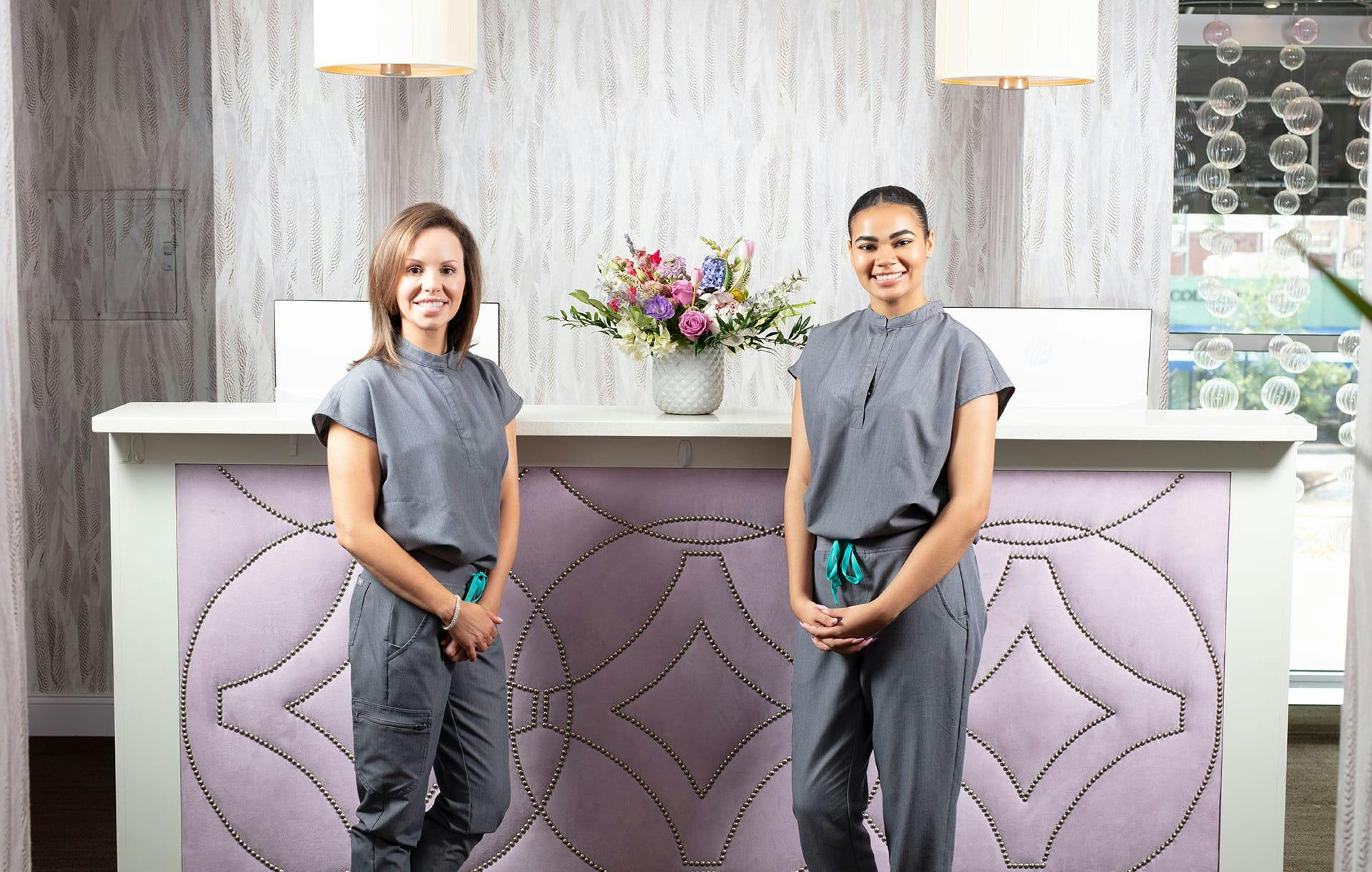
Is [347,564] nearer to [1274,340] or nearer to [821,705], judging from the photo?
[821,705]

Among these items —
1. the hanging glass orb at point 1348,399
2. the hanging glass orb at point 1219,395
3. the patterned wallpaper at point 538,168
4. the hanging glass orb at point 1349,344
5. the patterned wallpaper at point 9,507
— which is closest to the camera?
the patterned wallpaper at point 9,507

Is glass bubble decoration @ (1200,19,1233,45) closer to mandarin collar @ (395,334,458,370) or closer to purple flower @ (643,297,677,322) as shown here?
purple flower @ (643,297,677,322)

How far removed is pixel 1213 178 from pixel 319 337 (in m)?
3.15

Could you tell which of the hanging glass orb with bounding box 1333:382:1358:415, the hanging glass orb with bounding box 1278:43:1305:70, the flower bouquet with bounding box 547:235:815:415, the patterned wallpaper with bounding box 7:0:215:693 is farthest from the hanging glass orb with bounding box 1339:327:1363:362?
the patterned wallpaper with bounding box 7:0:215:693

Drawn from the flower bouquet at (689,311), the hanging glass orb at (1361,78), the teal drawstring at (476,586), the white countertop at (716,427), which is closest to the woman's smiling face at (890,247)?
the flower bouquet at (689,311)

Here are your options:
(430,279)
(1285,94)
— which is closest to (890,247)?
(430,279)

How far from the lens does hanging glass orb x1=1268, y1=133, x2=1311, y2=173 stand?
4.22m

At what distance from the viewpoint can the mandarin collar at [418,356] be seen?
2.04 m

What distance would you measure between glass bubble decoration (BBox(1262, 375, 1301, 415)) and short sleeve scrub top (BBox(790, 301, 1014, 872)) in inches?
102

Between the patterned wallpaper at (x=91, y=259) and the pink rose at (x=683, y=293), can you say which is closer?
the pink rose at (x=683, y=293)

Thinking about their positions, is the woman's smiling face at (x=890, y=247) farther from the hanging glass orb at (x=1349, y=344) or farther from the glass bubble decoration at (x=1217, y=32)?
the glass bubble decoration at (x=1217, y=32)

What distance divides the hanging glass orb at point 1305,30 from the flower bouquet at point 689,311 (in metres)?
2.78

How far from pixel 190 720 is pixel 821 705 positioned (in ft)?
4.24

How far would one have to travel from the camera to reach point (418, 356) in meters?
2.04
